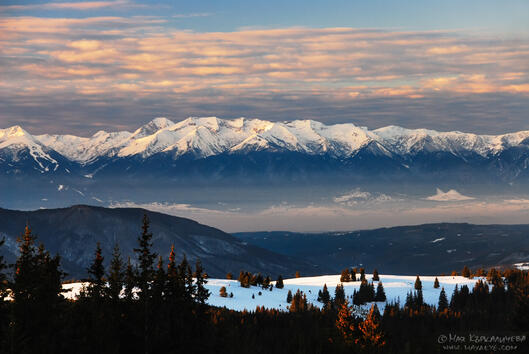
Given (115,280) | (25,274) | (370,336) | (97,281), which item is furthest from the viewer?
(97,281)

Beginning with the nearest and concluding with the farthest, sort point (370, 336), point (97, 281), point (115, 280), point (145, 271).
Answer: point (145, 271), point (370, 336), point (115, 280), point (97, 281)

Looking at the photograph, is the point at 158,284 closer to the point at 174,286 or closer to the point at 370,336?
the point at 174,286

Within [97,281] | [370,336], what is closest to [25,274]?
[97,281]

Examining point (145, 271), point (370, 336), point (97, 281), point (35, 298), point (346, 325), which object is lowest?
point (370, 336)

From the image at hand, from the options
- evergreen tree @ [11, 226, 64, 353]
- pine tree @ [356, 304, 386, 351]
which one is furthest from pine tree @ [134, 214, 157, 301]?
pine tree @ [356, 304, 386, 351]

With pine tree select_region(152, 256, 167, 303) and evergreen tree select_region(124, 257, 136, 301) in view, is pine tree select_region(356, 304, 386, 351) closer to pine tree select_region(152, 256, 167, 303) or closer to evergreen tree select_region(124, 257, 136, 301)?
pine tree select_region(152, 256, 167, 303)

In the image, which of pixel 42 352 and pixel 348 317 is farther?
pixel 348 317

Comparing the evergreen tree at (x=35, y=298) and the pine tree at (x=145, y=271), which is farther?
the pine tree at (x=145, y=271)

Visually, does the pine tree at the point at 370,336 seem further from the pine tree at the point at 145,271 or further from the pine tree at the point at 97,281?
the pine tree at the point at 97,281

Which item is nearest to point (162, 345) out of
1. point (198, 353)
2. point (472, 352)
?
point (198, 353)

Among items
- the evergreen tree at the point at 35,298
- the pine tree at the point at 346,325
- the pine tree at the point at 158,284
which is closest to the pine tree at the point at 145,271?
the pine tree at the point at 158,284

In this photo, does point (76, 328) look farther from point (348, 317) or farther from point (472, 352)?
point (472, 352)
